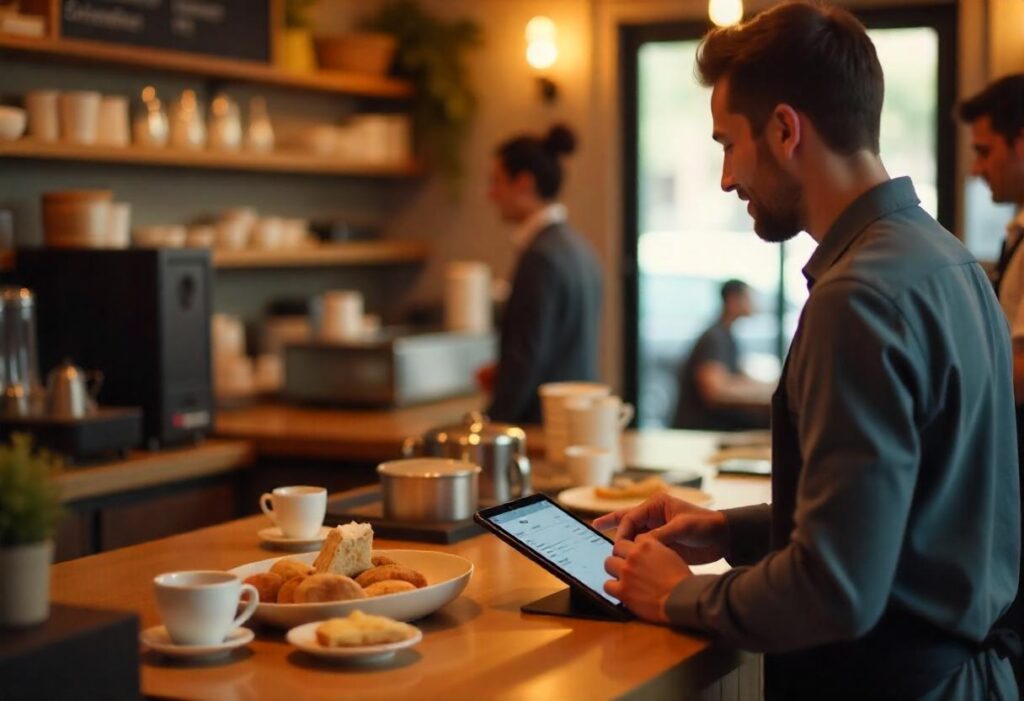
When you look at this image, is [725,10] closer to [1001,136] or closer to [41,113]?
[1001,136]

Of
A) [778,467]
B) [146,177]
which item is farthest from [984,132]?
[146,177]

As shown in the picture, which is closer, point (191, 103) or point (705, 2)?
point (191, 103)

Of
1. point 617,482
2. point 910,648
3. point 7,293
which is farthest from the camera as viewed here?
point 7,293

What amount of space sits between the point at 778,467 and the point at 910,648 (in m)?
0.27

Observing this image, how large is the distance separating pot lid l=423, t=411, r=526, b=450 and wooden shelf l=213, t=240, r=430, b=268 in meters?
2.24

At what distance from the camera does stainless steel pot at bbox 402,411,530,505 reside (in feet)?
9.26

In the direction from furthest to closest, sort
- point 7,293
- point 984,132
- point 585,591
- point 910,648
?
point 7,293, point 984,132, point 585,591, point 910,648

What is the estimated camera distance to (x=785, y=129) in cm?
179

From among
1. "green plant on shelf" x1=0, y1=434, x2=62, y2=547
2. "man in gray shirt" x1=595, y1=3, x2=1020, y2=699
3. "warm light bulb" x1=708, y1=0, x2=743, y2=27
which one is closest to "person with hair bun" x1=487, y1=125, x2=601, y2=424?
"warm light bulb" x1=708, y1=0, x2=743, y2=27

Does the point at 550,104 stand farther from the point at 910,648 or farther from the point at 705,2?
the point at 910,648

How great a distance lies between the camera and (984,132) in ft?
11.9

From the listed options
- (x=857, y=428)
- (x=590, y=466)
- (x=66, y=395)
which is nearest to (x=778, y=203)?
(x=857, y=428)

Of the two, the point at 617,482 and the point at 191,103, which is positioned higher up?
the point at 191,103

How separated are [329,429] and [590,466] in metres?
1.47
